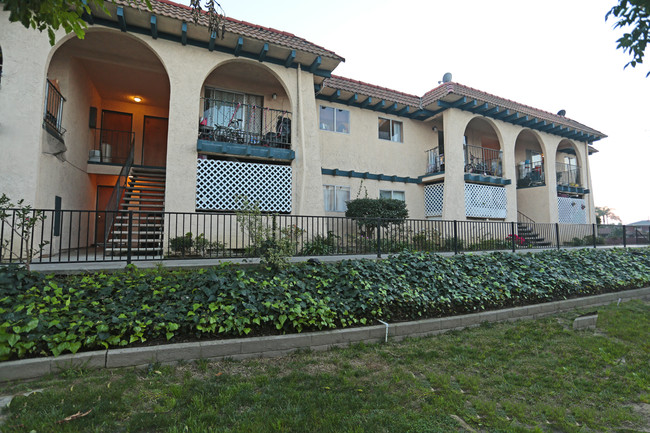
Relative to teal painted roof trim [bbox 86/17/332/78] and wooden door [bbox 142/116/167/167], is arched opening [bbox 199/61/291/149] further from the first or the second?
wooden door [bbox 142/116/167/167]

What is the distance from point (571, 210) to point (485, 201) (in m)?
6.82

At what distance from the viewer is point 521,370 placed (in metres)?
3.89

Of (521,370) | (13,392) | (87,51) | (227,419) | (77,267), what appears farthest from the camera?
(87,51)

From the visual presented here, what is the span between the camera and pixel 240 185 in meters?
10.3

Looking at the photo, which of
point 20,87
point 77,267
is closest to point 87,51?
point 20,87

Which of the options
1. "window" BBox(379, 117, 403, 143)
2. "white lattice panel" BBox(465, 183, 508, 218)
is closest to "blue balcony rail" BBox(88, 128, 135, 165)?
"window" BBox(379, 117, 403, 143)

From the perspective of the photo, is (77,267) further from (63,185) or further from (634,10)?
(634,10)

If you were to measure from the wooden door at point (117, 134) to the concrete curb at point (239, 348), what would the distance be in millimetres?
10812

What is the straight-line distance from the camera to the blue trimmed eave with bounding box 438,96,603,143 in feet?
46.4

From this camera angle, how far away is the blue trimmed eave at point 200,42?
8344 millimetres

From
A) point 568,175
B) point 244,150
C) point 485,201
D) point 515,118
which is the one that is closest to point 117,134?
point 244,150

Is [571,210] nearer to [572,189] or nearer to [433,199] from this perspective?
[572,189]

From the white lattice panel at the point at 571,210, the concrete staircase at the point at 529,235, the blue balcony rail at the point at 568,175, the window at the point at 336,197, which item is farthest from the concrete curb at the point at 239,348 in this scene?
the blue balcony rail at the point at 568,175

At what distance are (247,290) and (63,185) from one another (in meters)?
7.67
